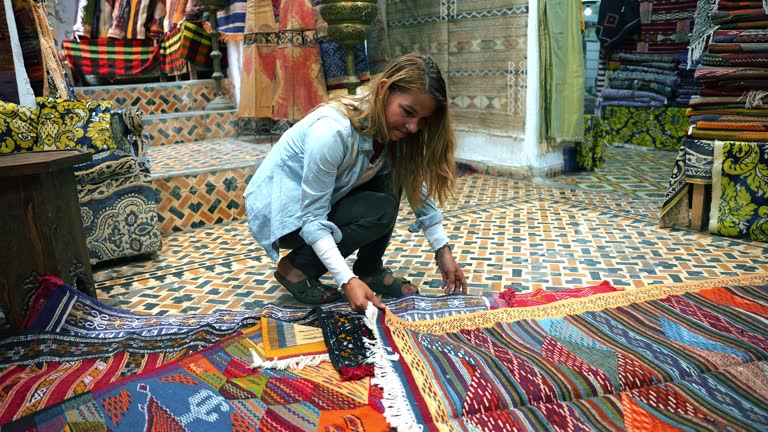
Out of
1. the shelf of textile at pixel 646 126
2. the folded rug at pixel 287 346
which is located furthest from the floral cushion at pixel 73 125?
the shelf of textile at pixel 646 126

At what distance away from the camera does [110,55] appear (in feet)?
17.3

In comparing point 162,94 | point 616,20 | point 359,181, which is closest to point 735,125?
point 359,181

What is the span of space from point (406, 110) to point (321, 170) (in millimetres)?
315

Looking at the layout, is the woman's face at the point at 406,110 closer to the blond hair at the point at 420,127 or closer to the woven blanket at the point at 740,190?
the blond hair at the point at 420,127

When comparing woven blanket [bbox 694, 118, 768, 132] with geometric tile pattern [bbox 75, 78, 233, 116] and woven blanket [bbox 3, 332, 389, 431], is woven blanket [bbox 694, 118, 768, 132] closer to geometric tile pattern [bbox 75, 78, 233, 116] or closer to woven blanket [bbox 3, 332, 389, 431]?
woven blanket [bbox 3, 332, 389, 431]

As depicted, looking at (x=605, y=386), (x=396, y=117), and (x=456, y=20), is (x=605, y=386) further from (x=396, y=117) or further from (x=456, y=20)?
(x=456, y=20)

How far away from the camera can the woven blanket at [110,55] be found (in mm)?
5180

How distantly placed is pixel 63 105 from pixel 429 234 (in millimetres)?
1798

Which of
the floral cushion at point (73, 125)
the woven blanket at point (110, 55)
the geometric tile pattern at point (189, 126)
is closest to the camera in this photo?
the floral cushion at point (73, 125)

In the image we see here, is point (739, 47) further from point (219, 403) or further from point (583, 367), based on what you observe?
point (219, 403)

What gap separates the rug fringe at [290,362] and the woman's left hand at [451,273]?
0.62m

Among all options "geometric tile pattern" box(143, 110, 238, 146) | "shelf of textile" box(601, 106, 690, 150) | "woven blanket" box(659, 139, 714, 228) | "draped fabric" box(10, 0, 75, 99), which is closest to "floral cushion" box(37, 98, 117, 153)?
"draped fabric" box(10, 0, 75, 99)

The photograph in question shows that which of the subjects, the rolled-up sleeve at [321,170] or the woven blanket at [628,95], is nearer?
the rolled-up sleeve at [321,170]

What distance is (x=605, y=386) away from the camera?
1.24 metres
